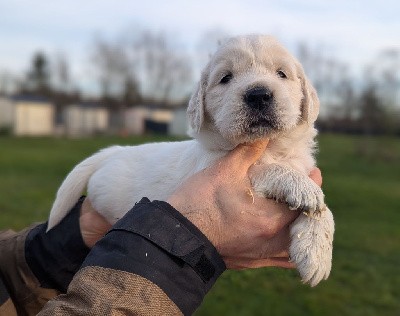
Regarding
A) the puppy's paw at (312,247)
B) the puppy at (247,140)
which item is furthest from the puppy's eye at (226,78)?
the puppy's paw at (312,247)

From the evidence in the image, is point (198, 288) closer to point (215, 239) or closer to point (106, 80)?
point (215, 239)

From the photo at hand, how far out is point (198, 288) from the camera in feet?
7.53

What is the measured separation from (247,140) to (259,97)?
261 millimetres

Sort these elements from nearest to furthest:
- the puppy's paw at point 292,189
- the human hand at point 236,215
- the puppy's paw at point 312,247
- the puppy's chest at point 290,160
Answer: the human hand at point 236,215 → the puppy's paw at point 312,247 → the puppy's paw at point 292,189 → the puppy's chest at point 290,160

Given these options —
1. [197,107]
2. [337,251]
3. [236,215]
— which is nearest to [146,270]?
[236,215]

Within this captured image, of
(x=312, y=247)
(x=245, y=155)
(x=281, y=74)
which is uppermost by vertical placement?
(x=281, y=74)

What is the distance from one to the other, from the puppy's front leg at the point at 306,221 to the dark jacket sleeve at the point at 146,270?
2.05 feet

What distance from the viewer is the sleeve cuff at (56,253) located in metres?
3.85

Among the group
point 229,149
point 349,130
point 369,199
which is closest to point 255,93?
point 229,149

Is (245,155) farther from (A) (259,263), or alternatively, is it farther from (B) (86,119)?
(B) (86,119)

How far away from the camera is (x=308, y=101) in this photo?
3531mm

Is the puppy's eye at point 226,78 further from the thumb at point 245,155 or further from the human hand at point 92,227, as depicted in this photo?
the human hand at point 92,227

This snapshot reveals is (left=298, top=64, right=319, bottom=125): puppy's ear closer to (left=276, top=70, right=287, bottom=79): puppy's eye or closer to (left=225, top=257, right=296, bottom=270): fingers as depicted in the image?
(left=276, top=70, right=287, bottom=79): puppy's eye

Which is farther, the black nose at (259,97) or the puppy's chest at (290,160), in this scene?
the puppy's chest at (290,160)
